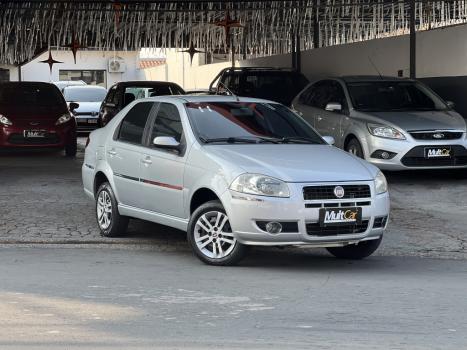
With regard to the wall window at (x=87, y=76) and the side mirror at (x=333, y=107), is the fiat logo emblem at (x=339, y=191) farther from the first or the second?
the wall window at (x=87, y=76)

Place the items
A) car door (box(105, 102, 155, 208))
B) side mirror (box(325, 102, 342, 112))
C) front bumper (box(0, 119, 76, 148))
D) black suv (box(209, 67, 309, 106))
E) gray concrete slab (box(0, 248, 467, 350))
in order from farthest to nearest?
black suv (box(209, 67, 309, 106)) < front bumper (box(0, 119, 76, 148)) < side mirror (box(325, 102, 342, 112)) < car door (box(105, 102, 155, 208)) < gray concrete slab (box(0, 248, 467, 350))

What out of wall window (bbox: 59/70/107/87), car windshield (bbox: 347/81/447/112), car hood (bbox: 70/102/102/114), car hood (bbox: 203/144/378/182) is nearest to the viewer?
car hood (bbox: 203/144/378/182)

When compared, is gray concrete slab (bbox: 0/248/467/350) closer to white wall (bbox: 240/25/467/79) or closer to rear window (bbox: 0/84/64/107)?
white wall (bbox: 240/25/467/79)

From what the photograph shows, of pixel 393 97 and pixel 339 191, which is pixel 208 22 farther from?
pixel 339 191

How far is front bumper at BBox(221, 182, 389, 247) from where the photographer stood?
7293 millimetres

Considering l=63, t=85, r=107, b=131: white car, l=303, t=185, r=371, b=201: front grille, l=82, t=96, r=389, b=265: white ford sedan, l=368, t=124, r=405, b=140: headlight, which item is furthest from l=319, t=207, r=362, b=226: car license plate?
l=63, t=85, r=107, b=131: white car

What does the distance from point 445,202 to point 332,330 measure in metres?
6.56

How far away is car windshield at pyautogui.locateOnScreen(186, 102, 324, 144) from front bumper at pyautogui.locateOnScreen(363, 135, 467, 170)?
4.02 meters

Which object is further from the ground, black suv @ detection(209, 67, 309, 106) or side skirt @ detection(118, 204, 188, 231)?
black suv @ detection(209, 67, 309, 106)

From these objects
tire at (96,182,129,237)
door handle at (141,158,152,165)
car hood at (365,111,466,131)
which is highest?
Answer: car hood at (365,111,466,131)

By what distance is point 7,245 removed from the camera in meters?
9.04

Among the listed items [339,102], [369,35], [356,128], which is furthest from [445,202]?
[369,35]

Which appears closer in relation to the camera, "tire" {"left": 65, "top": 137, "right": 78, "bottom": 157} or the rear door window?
the rear door window

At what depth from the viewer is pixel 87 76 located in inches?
1935
